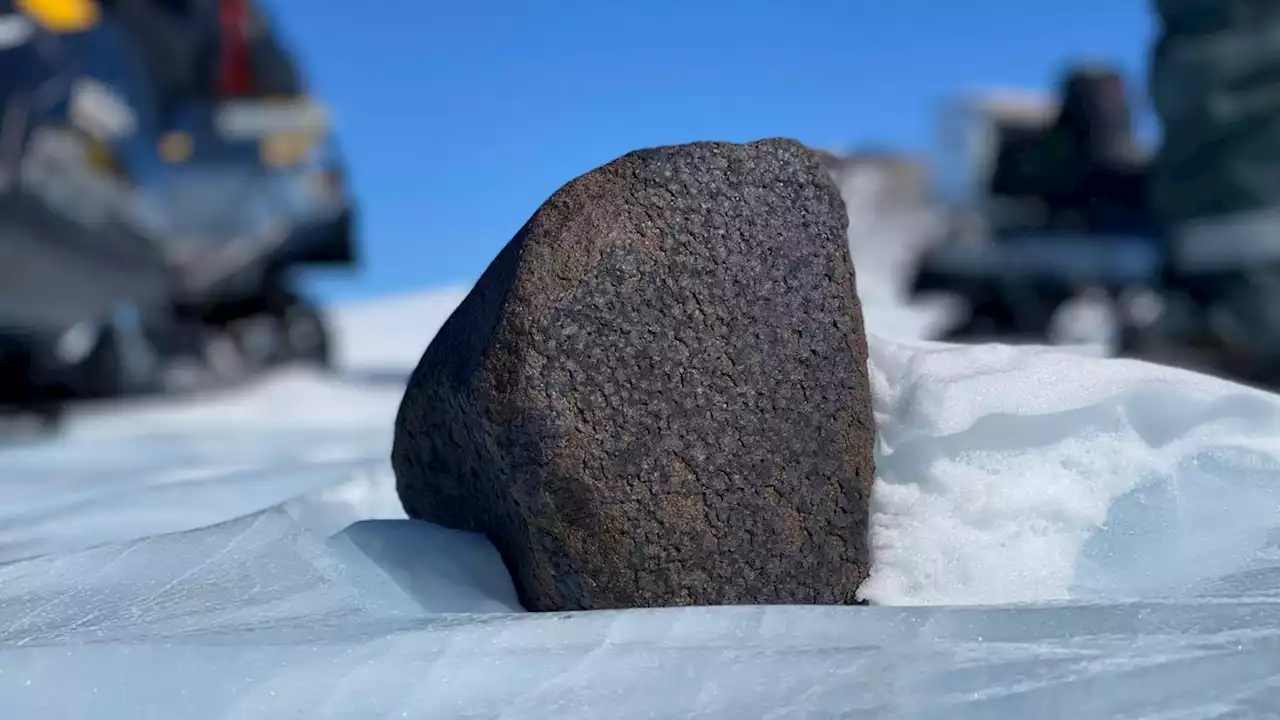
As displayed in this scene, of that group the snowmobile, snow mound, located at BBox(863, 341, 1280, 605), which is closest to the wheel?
the snowmobile

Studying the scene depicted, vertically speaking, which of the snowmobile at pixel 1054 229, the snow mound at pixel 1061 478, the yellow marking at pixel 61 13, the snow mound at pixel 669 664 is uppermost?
the yellow marking at pixel 61 13

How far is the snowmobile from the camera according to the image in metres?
7.49

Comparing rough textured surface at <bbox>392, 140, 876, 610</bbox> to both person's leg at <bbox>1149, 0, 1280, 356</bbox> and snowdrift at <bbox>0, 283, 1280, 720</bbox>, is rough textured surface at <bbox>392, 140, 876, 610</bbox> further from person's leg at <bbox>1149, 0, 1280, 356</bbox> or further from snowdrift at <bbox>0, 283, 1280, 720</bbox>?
person's leg at <bbox>1149, 0, 1280, 356</bbox>

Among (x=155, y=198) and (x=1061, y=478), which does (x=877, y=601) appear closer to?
(x=1061, y=478)

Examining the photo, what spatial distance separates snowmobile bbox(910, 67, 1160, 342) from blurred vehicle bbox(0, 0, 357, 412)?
5.65 meters

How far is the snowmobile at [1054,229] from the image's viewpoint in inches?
295

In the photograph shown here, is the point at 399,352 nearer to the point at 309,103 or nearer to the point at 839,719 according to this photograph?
the point at 309,103

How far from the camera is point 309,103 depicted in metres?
9.80

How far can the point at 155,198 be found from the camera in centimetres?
901

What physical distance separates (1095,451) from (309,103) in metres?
9.70

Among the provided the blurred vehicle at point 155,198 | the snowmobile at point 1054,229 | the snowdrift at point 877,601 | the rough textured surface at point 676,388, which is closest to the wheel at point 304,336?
the blurred vehicle at point 155,198

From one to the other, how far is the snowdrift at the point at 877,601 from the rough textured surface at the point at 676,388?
128mm

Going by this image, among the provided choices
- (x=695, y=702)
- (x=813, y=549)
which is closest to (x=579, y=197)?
(x=813, y=549)

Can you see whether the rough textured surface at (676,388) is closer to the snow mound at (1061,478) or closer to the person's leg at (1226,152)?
the snow mound at (1061,478)
